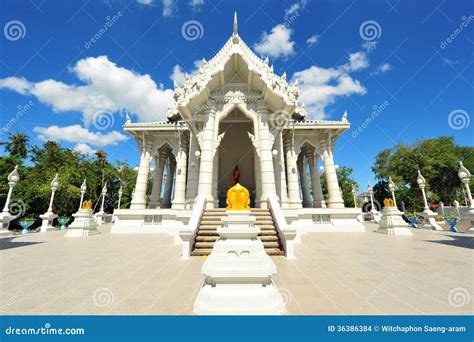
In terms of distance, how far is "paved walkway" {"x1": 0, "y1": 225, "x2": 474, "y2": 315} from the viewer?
3331 mm

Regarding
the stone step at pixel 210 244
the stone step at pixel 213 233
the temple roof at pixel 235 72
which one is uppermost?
the temple roof at pixel 235 72

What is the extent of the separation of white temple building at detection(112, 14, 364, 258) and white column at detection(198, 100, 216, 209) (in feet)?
0.17

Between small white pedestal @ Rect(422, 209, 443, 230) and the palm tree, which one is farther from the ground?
the palm tree

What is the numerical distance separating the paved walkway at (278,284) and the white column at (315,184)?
11.2 m

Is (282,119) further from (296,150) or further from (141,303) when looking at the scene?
(141,303)

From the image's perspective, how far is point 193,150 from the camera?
1297 centimetres

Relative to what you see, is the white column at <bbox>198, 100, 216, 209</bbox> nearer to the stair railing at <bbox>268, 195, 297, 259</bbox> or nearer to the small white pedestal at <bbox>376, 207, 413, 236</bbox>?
the stair railing at <bbox>268, 195, 297, 259</bbox>

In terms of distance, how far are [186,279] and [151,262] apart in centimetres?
219

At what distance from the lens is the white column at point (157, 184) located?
18.1 meters

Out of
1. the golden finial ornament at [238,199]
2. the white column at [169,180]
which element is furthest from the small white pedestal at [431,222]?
the white column at [169,180]

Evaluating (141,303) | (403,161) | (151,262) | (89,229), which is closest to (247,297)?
(141,303)

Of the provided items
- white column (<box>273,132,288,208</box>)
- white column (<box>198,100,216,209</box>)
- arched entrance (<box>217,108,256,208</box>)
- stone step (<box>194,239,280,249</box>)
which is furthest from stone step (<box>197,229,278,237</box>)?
arched entrance (<box>217,108,256,208</box>)

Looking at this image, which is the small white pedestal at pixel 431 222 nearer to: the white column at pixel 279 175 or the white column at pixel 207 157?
the white column at pixel 279 175

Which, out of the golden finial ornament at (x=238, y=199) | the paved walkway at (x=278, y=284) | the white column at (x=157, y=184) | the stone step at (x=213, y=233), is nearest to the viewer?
the paved walkway at (x=278, y=284)
